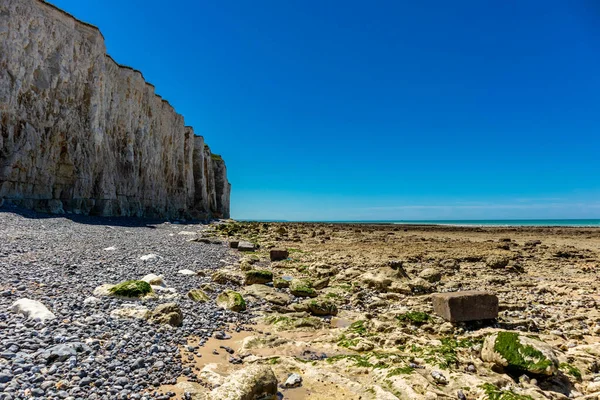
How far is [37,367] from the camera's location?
3.68 meters

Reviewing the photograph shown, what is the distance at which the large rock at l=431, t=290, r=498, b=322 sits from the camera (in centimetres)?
673

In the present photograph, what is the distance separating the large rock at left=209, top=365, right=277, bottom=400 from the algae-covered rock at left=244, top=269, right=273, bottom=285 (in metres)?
6.25

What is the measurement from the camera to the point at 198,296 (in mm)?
7773

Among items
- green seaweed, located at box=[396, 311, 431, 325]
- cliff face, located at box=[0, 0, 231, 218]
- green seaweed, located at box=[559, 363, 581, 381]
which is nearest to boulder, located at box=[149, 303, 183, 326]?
green seaweed, located at box=[396, 311, 431, 325]

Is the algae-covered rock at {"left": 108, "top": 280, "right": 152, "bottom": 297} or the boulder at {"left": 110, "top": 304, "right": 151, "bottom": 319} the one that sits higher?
the algae-covered rock at {"left": 108, "top": 280, "right": 152, "bottom": 297}

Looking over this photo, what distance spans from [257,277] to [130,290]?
4232mm

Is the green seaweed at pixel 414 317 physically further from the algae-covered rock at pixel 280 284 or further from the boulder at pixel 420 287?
the algae-covered rock at pixel 280 284

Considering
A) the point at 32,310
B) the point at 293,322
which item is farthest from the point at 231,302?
the point at 32,310

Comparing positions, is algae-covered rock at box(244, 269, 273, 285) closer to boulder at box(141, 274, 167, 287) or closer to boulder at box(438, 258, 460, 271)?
boulder at box(141, 274, 167, 287)

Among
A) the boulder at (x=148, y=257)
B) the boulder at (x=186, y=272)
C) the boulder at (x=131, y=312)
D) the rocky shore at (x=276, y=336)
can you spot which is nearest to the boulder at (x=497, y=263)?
the rocky shore at (x=276, y=336)

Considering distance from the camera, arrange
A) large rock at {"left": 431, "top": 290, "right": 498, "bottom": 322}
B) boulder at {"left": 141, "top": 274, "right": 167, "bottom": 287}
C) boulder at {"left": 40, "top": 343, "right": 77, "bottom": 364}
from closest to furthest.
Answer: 1. boulder at {"left": 40, "top": 343, "right": 77, "bottom": 364}
2. large rock at {"left": 431, "top": 290, "right": 498, "bottom": 322}
3. boulder at {"left": 141, "top": 274, "right": 167, "bottom": 287}

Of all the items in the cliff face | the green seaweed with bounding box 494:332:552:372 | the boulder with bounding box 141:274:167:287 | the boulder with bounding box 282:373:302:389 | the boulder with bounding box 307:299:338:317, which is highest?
the cliff face

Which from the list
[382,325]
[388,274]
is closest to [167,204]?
[388,274]

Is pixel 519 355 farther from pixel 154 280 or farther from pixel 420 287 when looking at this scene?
pixel 154 280
